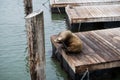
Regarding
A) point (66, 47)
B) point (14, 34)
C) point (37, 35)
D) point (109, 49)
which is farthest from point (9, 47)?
point (37, 35)

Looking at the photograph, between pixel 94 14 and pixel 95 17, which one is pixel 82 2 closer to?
pixel 94 14

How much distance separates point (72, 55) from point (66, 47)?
289 millimetres

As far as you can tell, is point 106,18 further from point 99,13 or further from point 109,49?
point 109,49

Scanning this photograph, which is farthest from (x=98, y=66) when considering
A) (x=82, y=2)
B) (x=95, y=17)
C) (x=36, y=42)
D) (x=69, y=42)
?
(x=82, y=2)

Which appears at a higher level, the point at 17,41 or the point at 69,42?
the point at 69,42

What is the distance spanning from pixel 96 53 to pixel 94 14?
4188 mm

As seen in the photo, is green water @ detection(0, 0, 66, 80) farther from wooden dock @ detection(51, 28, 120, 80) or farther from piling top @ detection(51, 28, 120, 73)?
piling top @ detection(51, 28, 120, 73)

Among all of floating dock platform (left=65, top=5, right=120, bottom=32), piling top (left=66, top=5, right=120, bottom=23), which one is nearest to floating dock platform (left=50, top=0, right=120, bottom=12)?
piling top (left=66, top=5, right=120, bottom=23)

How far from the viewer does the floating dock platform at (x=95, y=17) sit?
34.9ft

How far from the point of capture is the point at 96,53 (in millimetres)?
7129

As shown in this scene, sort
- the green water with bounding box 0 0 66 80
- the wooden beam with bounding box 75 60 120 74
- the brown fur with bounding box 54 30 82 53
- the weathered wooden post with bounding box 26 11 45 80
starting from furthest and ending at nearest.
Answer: the green water with bounding box 0 0 66 80
the brown fur with bounding box 54 30 82 53
the wooden beam with bounding box 75 60 120 74
the weathered wooden post with bounding box 26 11 45 80

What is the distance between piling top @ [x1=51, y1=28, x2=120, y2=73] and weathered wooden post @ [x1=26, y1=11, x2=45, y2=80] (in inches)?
63.4

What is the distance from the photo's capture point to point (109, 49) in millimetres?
7371

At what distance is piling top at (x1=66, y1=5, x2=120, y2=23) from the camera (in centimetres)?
1064
